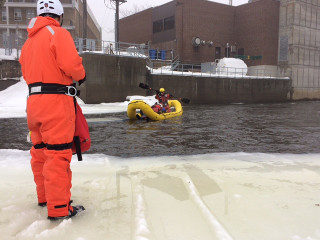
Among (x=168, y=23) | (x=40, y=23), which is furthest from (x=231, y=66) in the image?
(x=40, y=23)

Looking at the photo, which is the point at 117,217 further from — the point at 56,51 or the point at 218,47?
the point at 218,47

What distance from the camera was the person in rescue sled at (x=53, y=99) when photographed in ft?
8.24

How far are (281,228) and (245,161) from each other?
2435 millimetres

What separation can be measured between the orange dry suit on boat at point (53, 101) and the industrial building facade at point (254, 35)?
106 ft

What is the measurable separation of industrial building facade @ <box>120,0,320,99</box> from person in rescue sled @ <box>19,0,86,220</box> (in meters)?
32.2

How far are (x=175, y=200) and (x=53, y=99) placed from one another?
5.19 feet

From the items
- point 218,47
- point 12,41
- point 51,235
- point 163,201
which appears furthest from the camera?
point 218,47

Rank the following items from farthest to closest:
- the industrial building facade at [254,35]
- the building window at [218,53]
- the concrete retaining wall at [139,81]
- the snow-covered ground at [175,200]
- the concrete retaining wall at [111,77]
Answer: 1. the building window at [218,53]
2. the industrial building facade at [254,35]
3. the concrete retaining wall at [139,81]
4. the concrete retaining wall at [111,77]
5. the snow-covered ground at [175,200]

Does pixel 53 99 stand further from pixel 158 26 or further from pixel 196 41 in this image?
pixel 158 26

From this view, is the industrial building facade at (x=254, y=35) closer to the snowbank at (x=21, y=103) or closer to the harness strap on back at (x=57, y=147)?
the snowbank at (x=21, y=103)

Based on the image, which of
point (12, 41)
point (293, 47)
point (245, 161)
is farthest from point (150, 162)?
point (293, 47)

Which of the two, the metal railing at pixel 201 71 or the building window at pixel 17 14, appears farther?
the building window at pixel 17 14

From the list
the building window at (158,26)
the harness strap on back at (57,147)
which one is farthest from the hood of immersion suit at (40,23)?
the building window at (158,26)

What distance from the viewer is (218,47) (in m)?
36.5
